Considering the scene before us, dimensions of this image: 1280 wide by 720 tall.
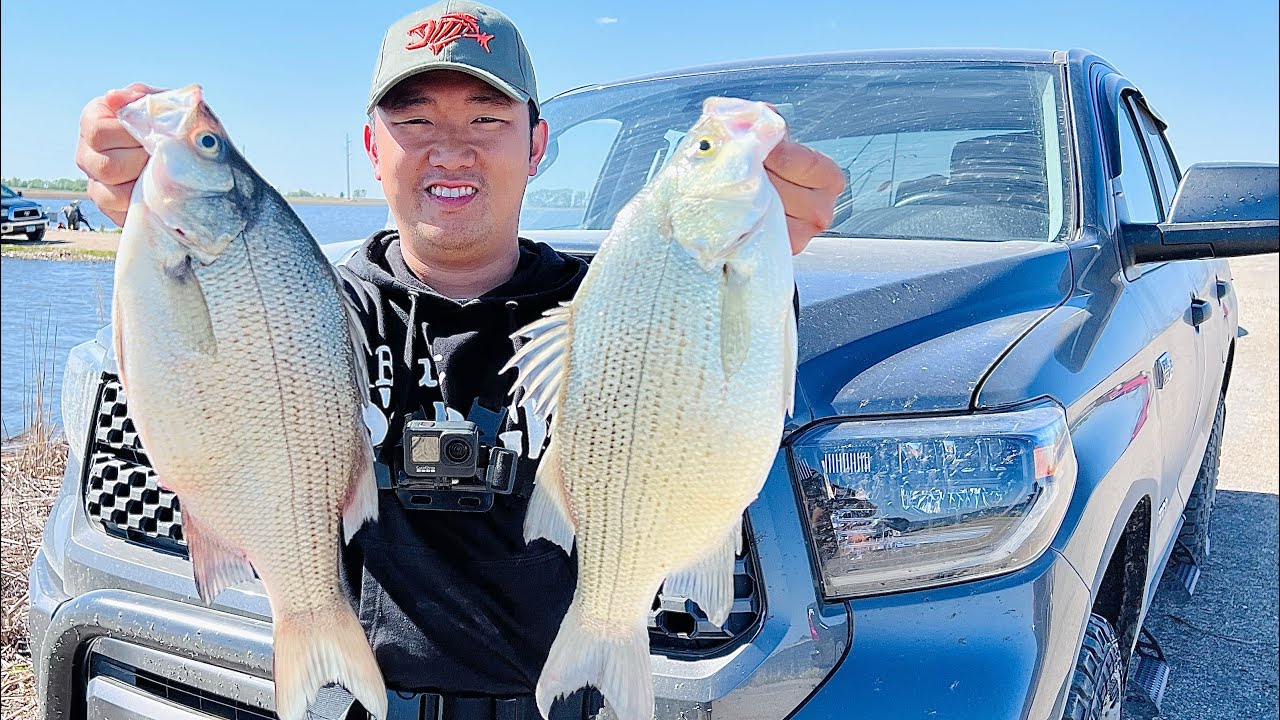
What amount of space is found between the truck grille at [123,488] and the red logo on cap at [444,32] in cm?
120

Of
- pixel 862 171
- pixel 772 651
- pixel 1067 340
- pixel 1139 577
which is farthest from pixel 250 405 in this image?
pixel 1139 577

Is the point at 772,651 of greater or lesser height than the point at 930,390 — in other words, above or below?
below

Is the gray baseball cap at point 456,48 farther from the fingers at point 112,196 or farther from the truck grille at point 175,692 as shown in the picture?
the truck grille at point 175,692

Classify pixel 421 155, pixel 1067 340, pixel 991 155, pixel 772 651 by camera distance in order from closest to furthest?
pixel 772 651 < pixel 421 155 < pixel 1067 340 < pixel 991 155

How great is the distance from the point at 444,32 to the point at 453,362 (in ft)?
2.13

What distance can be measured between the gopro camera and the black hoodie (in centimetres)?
10

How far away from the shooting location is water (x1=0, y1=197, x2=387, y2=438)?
5.46m

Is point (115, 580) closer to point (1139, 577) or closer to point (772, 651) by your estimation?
point (772, 651)

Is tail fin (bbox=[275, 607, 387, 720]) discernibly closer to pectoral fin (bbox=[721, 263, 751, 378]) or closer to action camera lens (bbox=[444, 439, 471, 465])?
action camera lens (bbox=[444, 439, 471, 465])

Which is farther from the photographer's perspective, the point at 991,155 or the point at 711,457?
the point at 991,155

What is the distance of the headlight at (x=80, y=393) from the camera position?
2457 millimetres

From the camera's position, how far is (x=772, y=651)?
1731mm

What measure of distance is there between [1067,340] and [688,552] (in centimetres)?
117

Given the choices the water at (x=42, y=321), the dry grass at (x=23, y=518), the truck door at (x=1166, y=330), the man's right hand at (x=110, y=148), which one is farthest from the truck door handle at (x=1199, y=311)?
the water at (x=42, y=321)
